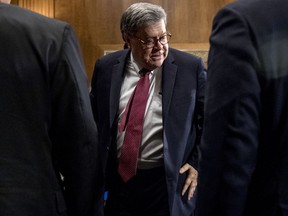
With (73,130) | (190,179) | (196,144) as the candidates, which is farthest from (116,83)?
(73,130)

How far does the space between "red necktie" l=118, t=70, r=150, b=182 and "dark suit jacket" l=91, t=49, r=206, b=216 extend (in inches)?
2.8

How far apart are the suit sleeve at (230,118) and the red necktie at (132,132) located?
0.94 meters

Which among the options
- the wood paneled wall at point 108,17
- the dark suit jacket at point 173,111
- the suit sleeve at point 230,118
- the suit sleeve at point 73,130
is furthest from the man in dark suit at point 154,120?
the wood paneled wall at point 108,17

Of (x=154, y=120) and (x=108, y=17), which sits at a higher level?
(x=108, y=17)

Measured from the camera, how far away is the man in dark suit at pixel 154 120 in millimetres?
1987

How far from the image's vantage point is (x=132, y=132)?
6.59ft

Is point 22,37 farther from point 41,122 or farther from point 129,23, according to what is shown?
point 129,23

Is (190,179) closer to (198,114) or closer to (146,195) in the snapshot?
(146,195)

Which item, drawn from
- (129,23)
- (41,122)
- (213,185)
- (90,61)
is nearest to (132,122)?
(129,23)

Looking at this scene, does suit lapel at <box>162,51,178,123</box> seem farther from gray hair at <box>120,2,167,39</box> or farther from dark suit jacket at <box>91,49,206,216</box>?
gray hair at <box>120,2,167,39</box>

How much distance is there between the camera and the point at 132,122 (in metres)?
2.02

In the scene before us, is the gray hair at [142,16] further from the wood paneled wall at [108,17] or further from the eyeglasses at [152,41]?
the wood paneled wall at [108,17]

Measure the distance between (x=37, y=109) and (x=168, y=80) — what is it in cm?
99

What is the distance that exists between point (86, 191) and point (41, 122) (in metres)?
0.30
